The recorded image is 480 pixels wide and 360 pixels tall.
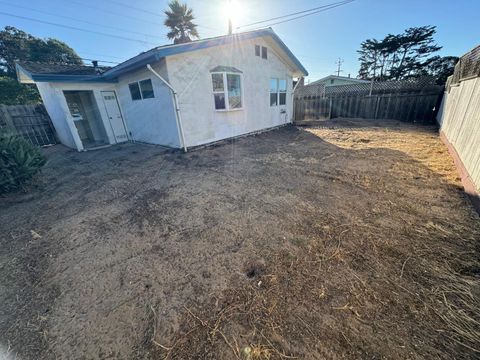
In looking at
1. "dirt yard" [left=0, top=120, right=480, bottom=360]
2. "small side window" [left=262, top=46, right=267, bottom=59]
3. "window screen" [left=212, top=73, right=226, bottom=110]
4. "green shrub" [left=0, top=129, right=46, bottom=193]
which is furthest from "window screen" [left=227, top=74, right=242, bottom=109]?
"green shrub" [left=0, top=129, right=46, bottom=193]

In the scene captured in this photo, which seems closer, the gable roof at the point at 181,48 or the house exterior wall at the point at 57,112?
the gable roof at the point at 181,48

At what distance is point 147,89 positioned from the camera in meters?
7.33

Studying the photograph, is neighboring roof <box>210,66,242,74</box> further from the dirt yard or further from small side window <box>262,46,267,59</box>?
the dirt yard

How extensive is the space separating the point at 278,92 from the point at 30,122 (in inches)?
488

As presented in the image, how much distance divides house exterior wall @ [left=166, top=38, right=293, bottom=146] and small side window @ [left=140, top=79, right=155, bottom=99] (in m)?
1.44

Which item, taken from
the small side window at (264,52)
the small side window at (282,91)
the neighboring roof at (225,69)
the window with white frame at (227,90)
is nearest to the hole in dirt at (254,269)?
the window with white frame at (227,90)

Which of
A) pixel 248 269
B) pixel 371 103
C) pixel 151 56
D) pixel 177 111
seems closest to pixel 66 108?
pixel 151 56

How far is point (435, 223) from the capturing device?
270cm

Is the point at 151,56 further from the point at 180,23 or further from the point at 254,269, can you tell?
the point at 180,23

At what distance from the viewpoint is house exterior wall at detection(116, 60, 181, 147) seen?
21.8ft

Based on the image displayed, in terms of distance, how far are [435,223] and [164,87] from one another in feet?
24.1

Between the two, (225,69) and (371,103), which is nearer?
(225,69)

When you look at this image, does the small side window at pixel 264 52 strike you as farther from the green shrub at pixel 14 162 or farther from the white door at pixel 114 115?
the green shrub at pixel 14 162

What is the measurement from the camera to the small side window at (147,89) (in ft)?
23.4
